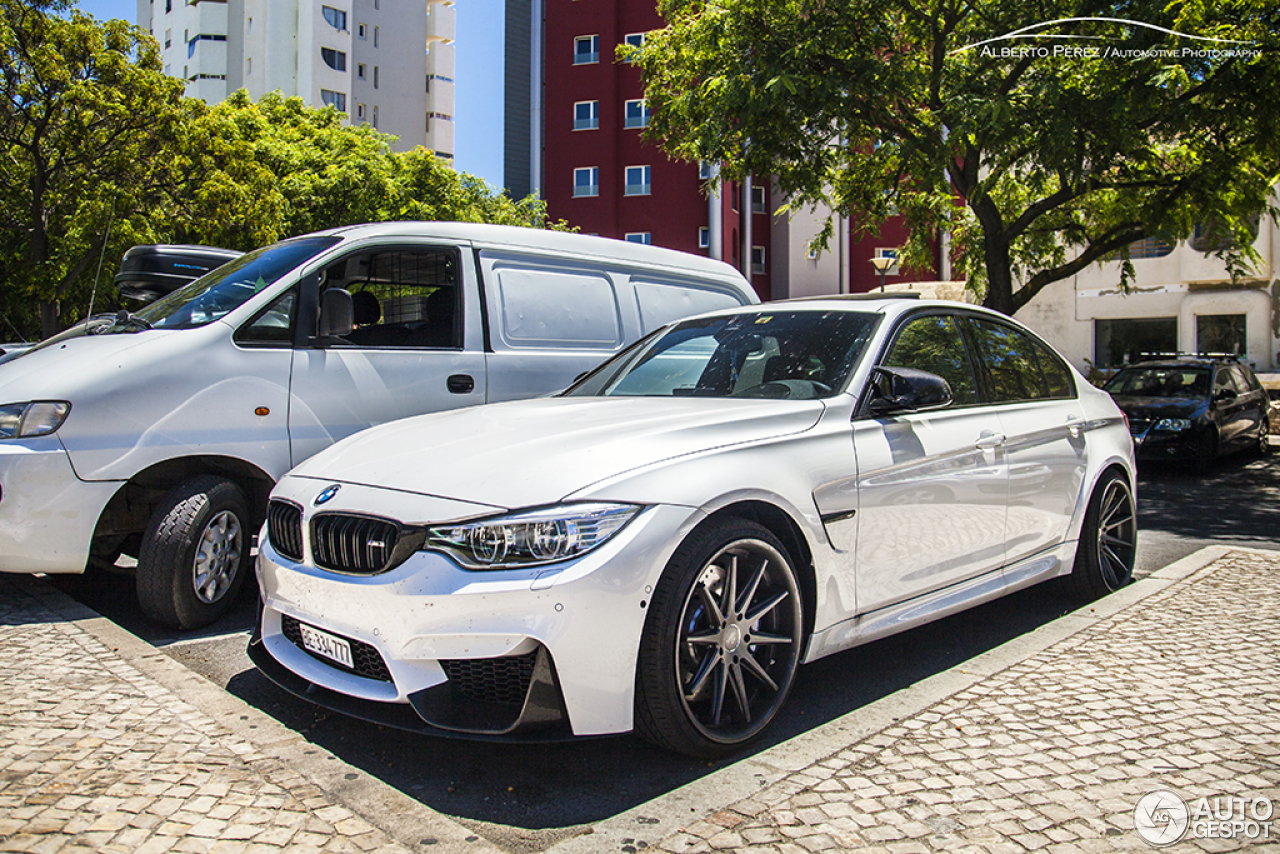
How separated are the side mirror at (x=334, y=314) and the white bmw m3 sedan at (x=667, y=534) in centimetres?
143

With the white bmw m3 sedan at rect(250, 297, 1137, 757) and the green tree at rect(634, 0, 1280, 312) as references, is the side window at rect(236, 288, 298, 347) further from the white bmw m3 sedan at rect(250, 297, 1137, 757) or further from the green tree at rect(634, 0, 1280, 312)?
the green tree at rect(634, 0, 1280, 312)

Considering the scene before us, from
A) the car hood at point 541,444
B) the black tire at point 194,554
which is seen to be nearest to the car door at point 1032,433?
the car hood at point 541,444

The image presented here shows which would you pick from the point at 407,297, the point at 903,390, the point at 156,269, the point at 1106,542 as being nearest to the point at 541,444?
the point at 903,390

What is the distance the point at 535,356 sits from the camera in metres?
6.32

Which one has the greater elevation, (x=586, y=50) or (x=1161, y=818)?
(x=586, y=50)

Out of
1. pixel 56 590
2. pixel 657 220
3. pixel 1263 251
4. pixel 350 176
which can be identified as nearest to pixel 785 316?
pixel 56 590

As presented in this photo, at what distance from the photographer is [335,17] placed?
206 ft

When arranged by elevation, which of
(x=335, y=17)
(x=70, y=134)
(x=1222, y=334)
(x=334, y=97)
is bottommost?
(x=1222, y=334)

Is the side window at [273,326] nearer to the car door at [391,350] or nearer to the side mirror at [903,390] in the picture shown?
the car door at [391,350]

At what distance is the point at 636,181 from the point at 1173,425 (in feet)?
104

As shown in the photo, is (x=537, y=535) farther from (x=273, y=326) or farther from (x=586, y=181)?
(x=586, y=181)

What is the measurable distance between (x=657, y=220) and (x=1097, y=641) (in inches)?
1500

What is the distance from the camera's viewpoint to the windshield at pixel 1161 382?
1349cm

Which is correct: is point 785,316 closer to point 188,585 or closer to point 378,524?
point 378,524
